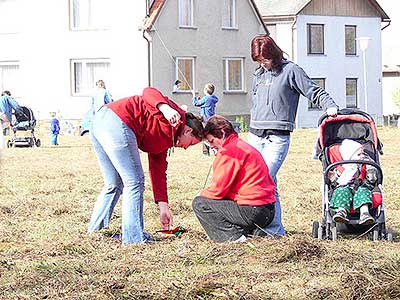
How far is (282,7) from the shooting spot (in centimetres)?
4597

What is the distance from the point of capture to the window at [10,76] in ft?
133

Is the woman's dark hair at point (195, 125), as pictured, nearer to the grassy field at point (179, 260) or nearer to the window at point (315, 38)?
the grassy field at point (179, 260)

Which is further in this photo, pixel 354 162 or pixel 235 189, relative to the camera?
pixel 354 162

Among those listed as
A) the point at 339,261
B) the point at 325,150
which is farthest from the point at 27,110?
the point at 339,261

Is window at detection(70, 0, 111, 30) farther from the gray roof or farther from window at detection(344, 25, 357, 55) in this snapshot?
window at detection(344, 25, 357, 55)

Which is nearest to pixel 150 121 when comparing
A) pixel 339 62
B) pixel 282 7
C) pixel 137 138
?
pixel 137 138

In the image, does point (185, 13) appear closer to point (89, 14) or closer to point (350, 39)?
point (89, 14)

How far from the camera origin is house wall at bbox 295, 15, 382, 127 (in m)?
45.8

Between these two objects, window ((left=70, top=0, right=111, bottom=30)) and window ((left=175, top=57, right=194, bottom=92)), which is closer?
window ((left=70, top=0, right=111, bottom=30))

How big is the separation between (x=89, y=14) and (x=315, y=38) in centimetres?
1255

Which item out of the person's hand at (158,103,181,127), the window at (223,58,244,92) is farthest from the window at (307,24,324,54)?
the person's hand at (158,103,181,127)

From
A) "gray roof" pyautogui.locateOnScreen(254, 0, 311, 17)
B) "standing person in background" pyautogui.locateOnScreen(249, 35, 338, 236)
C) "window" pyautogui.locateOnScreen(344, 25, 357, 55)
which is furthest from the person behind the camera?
"window" pyautogui.locateOnScreen(344, 25, 357, 55)

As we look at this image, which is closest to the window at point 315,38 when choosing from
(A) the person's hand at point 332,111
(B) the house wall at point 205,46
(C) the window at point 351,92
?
(C) the window at point 351,92

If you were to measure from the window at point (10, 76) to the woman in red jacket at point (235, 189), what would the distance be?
32879 mm
